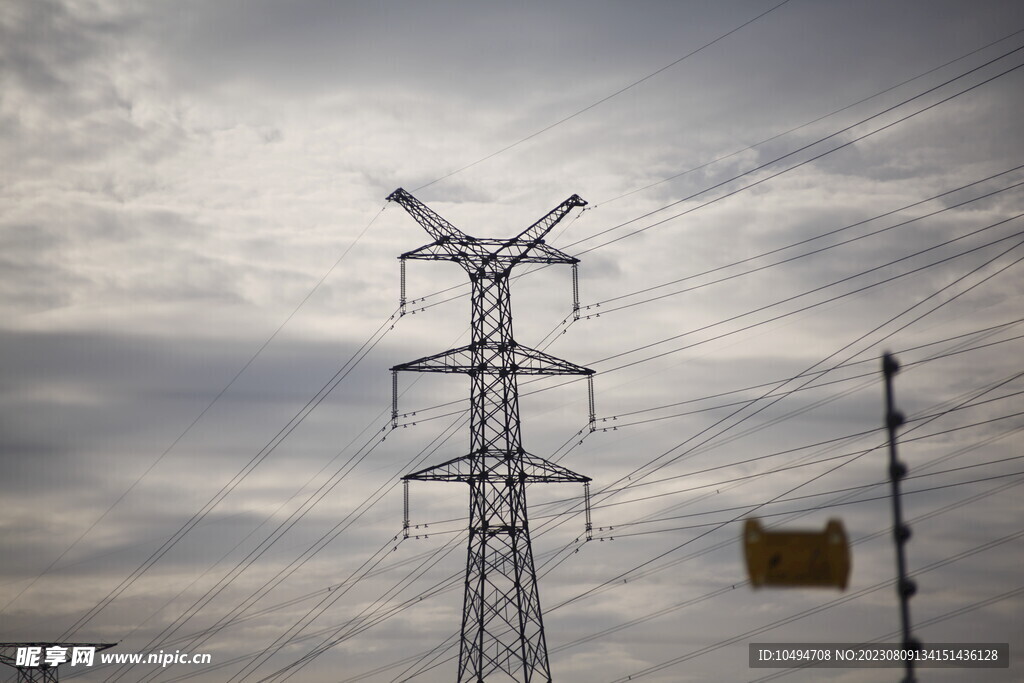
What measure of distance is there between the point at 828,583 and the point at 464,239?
3689 cm

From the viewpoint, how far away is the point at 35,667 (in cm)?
10494

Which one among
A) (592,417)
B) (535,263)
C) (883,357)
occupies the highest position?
(535,263)

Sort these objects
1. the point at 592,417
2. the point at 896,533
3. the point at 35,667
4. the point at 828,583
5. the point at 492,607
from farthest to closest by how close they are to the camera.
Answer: the point at 35,667 < the point at 592,417 < the point at 492,607 < the point at 896,533 < the point at 828,583

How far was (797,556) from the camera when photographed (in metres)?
23.6

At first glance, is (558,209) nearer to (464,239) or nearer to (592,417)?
(464,239)

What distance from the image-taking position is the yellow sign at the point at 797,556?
76.1 ft

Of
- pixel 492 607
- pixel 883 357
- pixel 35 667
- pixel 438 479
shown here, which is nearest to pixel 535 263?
pixel 438 479

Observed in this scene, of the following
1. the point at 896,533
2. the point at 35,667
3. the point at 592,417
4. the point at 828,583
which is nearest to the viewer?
the point at 828,583

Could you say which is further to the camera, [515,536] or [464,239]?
[464,239]

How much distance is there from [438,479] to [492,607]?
5910 millimetres

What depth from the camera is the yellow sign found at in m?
23.2

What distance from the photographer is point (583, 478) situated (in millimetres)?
54781

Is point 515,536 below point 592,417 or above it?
below

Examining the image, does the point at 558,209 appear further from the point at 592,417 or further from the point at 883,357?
the point at 883,357
